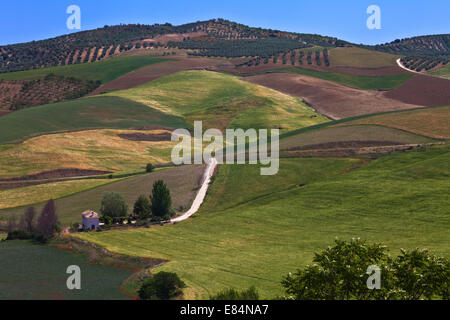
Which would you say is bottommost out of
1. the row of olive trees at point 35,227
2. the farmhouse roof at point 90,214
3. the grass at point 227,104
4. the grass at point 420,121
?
the row of olive trees at point 35,227

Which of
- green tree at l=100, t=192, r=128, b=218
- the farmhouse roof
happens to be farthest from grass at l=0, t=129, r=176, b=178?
the farmhouse roof

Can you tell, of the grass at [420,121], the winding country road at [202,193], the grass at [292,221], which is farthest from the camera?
the grass at [420,121]

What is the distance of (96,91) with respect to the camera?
200 m

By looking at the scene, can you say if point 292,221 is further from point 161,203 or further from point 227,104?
point 227,104

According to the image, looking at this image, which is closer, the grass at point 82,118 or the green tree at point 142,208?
the green tree at point 142,208

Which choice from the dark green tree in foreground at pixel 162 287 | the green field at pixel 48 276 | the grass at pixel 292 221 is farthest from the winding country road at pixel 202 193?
the dark green tree in foreground at pixel 162 287

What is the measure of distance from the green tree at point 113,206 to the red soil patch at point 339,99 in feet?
306

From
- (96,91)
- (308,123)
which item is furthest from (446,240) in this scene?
(96,91)

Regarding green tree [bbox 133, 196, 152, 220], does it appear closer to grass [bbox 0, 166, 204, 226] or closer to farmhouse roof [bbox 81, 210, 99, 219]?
grass [bbox 0, 166, 204, 226]

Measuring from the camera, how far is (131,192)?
89750 mm

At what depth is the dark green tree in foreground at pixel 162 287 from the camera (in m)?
43.3

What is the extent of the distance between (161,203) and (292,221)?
1969cm

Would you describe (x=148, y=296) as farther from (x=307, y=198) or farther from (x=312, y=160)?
(x=312, y=160)

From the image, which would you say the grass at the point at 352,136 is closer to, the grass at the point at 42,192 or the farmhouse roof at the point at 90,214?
the grass at the point at 42,192
